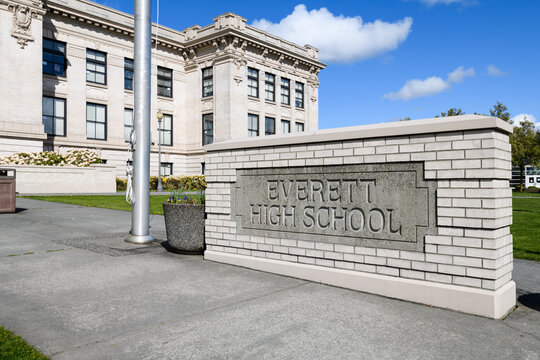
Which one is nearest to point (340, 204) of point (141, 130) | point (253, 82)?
point (141, 130)

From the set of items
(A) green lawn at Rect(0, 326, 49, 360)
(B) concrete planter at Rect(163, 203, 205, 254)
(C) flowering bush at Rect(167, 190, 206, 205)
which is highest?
(C) flowering bush at Rect(167, 190, 206, 205)

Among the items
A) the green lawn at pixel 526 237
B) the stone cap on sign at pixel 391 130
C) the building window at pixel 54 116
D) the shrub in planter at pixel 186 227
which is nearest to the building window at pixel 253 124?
the building window at pixel 54 116

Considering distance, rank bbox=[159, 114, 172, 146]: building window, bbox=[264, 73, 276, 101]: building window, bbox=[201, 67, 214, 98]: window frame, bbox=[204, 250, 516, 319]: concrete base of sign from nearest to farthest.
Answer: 1. bbox=[204, 250, 516, 319]: concrete base of sign
2. bbox=[201, 67, 214, 98]: window frame
3. bbox=[159, 114, 172, 146]: building window
4. bbox=[264, 73, 276, 101]: building window

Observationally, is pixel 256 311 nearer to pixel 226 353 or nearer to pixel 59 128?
pixel 226 353

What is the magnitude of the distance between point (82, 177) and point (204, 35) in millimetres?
18412

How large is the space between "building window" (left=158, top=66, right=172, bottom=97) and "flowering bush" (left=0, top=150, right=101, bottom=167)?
11001 mm

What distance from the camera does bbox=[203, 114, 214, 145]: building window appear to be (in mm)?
38125

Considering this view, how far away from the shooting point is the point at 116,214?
47.3 ft

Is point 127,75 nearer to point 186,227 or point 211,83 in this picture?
point 211,83

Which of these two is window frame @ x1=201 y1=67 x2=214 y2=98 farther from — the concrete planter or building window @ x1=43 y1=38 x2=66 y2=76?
the concrete planter

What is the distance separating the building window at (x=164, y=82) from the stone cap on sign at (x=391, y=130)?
33008mm

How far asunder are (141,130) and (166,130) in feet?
101

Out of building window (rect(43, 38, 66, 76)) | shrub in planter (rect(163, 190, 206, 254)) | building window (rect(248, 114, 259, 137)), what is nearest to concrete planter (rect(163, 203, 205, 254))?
shrub in planter (rect(163, 190, 206, 254))

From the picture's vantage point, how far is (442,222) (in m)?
4.90
